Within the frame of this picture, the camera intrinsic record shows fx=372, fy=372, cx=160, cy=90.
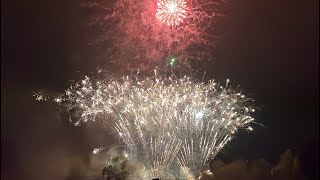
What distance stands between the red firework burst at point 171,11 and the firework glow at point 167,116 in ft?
2.04

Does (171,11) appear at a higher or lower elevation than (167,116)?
higher

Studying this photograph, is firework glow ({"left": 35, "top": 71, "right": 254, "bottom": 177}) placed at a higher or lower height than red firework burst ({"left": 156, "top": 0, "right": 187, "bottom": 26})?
lower

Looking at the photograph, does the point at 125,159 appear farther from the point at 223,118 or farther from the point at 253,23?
the point at 253,23

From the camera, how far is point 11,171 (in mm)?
3828

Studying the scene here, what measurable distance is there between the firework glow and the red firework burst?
62cm

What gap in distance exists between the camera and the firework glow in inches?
149

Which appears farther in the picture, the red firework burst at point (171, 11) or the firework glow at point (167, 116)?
the red firework burst at point (171, 11)

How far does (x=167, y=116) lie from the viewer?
3787mm

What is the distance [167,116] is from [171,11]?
1127 millimetres

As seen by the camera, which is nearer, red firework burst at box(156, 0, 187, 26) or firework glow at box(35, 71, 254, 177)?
firework glow at box(35, 71, 254, 177)

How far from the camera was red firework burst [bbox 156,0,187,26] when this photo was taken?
395 centimetres

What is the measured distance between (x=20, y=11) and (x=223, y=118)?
7.89 ft

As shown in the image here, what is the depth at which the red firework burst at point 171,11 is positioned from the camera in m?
3.95

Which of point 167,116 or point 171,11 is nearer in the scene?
point 167,116
